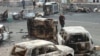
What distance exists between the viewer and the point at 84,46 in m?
14.7

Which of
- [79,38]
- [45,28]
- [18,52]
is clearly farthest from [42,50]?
[45,28]

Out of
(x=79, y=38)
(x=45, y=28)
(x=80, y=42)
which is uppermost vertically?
(x=79, y=38)

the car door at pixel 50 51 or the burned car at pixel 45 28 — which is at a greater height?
the car door at pixel 50 51

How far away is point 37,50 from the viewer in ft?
40.8

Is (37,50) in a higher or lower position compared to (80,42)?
higher

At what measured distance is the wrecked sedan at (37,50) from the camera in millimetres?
12352

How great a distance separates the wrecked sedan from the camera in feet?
40.5

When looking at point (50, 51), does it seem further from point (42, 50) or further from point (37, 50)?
point (37, 50)

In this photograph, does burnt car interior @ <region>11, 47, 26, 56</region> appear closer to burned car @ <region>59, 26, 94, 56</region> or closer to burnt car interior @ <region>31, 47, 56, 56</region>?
burnt car interior @ <region>31, 47, 56, 56</region>

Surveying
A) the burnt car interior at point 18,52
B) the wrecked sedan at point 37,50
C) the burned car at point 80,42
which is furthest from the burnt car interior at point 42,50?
the burned car at point 80,42

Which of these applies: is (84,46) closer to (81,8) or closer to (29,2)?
(81,8)

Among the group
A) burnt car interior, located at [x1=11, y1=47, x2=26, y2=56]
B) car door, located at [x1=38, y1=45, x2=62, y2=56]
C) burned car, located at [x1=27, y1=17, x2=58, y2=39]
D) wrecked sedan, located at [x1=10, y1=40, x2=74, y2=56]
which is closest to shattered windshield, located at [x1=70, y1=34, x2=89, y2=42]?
wrecked sedan, located at [x1=10, y1=40, x2=74, y2=56]

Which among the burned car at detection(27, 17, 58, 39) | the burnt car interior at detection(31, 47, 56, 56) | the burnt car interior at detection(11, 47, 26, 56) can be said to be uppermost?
the burnt car interior at detection(31, 47, 56, 56)

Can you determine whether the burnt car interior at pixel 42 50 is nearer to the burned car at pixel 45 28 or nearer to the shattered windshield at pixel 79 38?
the shattered windshield at pixel 79 38
